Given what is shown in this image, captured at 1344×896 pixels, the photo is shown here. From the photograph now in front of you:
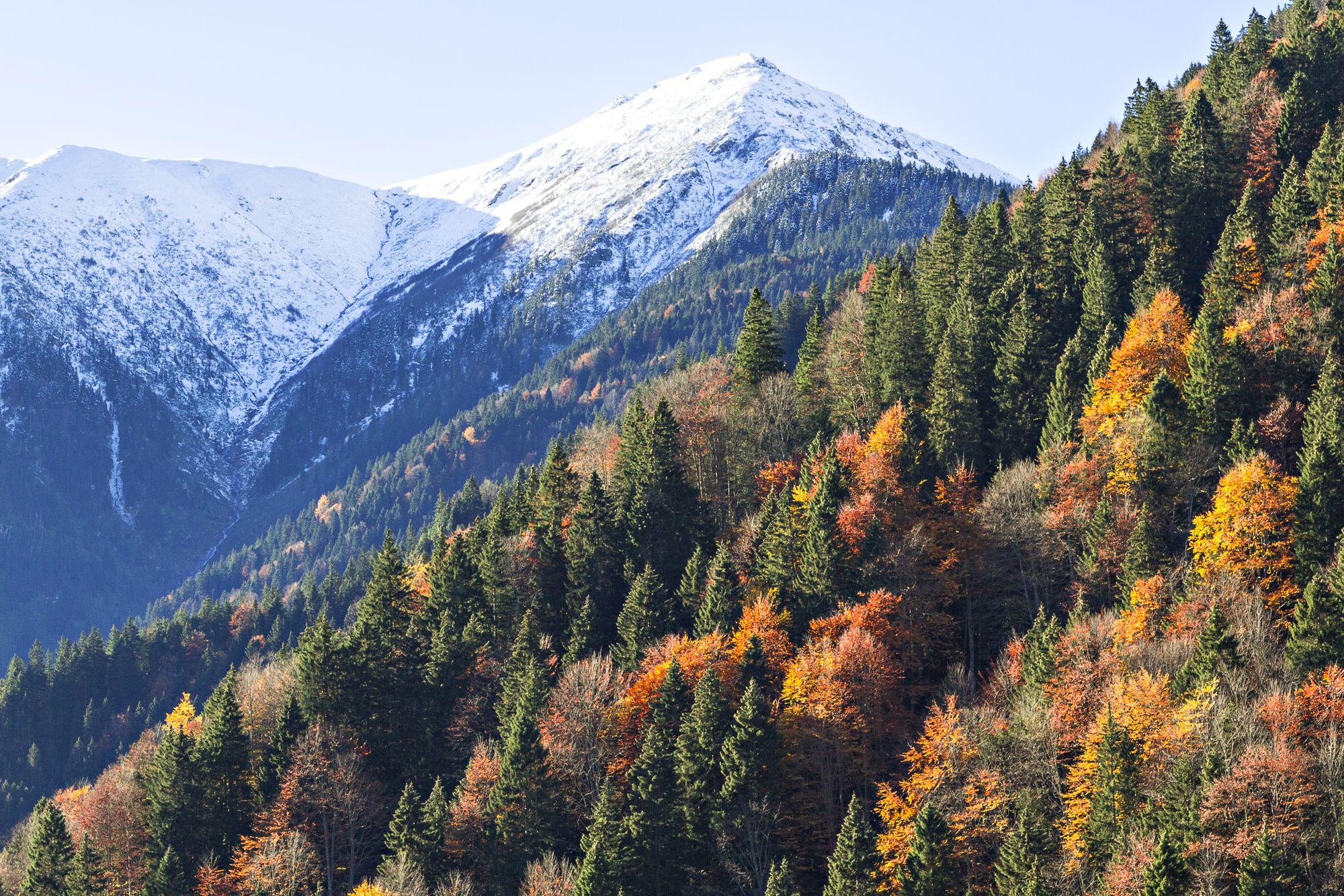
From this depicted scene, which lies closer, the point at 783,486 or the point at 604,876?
the point at 604,876

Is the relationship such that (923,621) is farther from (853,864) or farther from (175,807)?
(175,807)

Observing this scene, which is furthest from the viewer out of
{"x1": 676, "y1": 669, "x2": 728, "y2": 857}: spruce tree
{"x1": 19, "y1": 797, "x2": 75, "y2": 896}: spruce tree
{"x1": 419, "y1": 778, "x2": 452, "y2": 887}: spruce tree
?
{"x1": 19, "y1": 797, "x2": 75, "y2": 896}: spruce tree

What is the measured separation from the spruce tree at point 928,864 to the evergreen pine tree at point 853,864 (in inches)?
6.3

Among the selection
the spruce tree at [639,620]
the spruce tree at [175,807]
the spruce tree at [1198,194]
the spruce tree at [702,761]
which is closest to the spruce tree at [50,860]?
the spruce tree at [175,807]

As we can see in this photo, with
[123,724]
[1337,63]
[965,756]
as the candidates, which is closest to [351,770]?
[965,756]

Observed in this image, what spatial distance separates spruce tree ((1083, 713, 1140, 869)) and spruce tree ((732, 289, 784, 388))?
173 feet

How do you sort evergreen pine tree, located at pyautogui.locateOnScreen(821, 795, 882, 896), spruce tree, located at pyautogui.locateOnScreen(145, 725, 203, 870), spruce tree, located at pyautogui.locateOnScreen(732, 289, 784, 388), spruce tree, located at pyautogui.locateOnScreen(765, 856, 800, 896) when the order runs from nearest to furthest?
evergreen pine tree, located at pyautogui.locateOnScreen(821, 795, 882, 896), spruce tree, located at pyautogui.locateOnScreen(765, 856, 800, 896), spruce tree, located at pyautogui.locateOnScreen(145, 725, 203, 870), spruce tree, located at pyautogui.locateOnScreen(732, 289, 784, 388)

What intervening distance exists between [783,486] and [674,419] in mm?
12254

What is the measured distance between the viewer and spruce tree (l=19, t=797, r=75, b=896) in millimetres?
81812

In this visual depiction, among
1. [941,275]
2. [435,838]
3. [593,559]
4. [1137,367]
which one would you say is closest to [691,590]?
[593,559]

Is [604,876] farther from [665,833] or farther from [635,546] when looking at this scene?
[635,546]

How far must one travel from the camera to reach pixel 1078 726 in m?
58.2

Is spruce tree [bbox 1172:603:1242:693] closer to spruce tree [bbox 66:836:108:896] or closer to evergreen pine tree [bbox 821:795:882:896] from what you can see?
evergreen pine tree [bbox 821:795:882:896]

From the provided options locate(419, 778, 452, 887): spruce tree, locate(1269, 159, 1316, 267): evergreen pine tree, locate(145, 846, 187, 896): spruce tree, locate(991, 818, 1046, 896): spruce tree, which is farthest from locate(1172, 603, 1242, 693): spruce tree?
locate(145, 846, 187, 896): spruce tree
